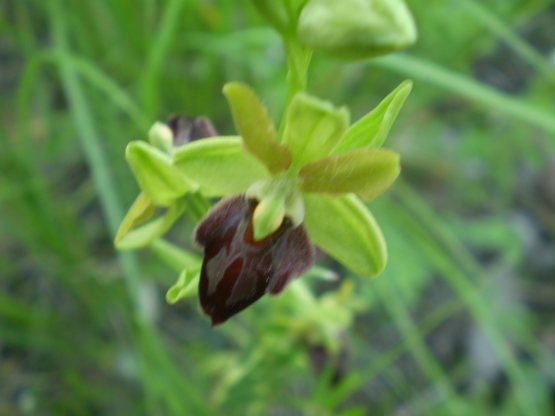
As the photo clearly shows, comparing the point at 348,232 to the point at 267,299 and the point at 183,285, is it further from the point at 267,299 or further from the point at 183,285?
the point at 267,299

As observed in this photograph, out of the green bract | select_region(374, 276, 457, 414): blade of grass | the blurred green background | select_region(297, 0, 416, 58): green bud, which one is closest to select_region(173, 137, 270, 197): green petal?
the green bract

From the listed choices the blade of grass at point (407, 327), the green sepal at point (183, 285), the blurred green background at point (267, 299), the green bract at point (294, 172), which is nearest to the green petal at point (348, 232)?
the green bract at point (294, 172)

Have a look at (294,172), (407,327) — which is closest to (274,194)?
(294,172)

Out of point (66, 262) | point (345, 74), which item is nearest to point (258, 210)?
point (66, 262)

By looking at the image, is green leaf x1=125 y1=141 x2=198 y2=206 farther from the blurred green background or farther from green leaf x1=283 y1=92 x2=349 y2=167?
the blurred green background

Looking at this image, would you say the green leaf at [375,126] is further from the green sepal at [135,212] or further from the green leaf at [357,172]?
the green sepal at [135,212]

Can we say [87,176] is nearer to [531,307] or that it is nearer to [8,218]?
[8,218]
